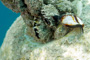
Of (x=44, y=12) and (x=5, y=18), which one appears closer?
(x=44, y=12)

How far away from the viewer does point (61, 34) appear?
2463 mm

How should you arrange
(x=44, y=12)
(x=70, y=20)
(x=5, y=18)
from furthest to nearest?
1. (x=5, y=18)
2. (x=44, y=12)
3. (x=70, y=20)

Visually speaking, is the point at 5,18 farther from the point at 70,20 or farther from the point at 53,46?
the point at 70,20

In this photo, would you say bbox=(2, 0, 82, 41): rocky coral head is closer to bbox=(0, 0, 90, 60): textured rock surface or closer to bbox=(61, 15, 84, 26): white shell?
bbox=(0, 0, 90, 60): textured rock surface

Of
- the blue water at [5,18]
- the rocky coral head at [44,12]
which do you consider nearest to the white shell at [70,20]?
the rocky coral head at [44,12]

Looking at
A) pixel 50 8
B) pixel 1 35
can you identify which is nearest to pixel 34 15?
pixel 50 8

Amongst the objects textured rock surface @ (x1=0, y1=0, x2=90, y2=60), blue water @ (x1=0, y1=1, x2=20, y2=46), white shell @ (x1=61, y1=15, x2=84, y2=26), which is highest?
white shell @ (x1=61, y1=15, x2=84, y2=26)

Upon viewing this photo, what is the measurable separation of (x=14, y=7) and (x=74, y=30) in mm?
1536

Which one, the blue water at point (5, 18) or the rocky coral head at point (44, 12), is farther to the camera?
the blue water at point (5, 18)

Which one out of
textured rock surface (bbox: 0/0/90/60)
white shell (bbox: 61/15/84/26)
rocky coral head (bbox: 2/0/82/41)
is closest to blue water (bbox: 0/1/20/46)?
textured rock surface (bbox: 0/0/90/60)

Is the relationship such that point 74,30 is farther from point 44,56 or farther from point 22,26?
point 22,26

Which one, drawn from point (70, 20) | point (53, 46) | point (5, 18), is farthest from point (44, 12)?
point (5, 18)

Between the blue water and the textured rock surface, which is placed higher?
the textured rock surface

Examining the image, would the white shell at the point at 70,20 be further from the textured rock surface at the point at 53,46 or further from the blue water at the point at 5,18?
the blue water at the point at 5,18
